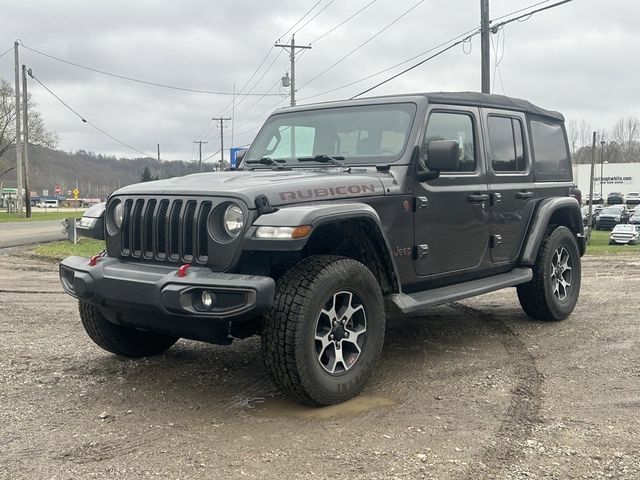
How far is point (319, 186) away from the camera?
412 centimetres

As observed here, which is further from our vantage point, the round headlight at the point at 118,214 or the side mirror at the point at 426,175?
the side mirror at the point at 426,175

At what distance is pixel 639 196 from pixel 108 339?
75.5m

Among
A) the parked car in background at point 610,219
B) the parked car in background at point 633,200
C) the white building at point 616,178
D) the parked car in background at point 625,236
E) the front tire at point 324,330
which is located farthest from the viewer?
the white building at point 616,178

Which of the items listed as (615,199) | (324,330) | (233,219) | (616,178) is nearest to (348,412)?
(324,330)

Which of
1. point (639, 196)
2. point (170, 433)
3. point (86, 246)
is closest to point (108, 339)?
point (170, 433)

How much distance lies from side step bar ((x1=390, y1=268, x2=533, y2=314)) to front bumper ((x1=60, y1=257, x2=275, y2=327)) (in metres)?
1.24

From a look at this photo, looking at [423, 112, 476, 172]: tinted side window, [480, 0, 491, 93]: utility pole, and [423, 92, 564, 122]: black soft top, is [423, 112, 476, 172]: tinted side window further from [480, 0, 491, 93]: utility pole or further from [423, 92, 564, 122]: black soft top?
[480, 0, 491, 93]: utility pole

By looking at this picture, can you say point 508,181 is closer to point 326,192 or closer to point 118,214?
point 326,192

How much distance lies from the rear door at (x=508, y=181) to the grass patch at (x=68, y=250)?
29.3ft

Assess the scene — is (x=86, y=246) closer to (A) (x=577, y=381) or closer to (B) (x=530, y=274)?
(B) (x=530, y=274)

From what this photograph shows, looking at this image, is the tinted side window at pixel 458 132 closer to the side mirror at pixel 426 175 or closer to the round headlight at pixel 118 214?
the side mirror at pixel 426 175

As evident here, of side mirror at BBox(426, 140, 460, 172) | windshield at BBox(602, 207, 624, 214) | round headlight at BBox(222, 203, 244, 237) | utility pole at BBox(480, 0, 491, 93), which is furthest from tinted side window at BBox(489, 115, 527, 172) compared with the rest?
windshield at BBox(602, 207, 624, 214)

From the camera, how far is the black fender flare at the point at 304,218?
364 cm

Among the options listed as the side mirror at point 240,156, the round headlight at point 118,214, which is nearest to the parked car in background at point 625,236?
the side mirror at point 240,156
